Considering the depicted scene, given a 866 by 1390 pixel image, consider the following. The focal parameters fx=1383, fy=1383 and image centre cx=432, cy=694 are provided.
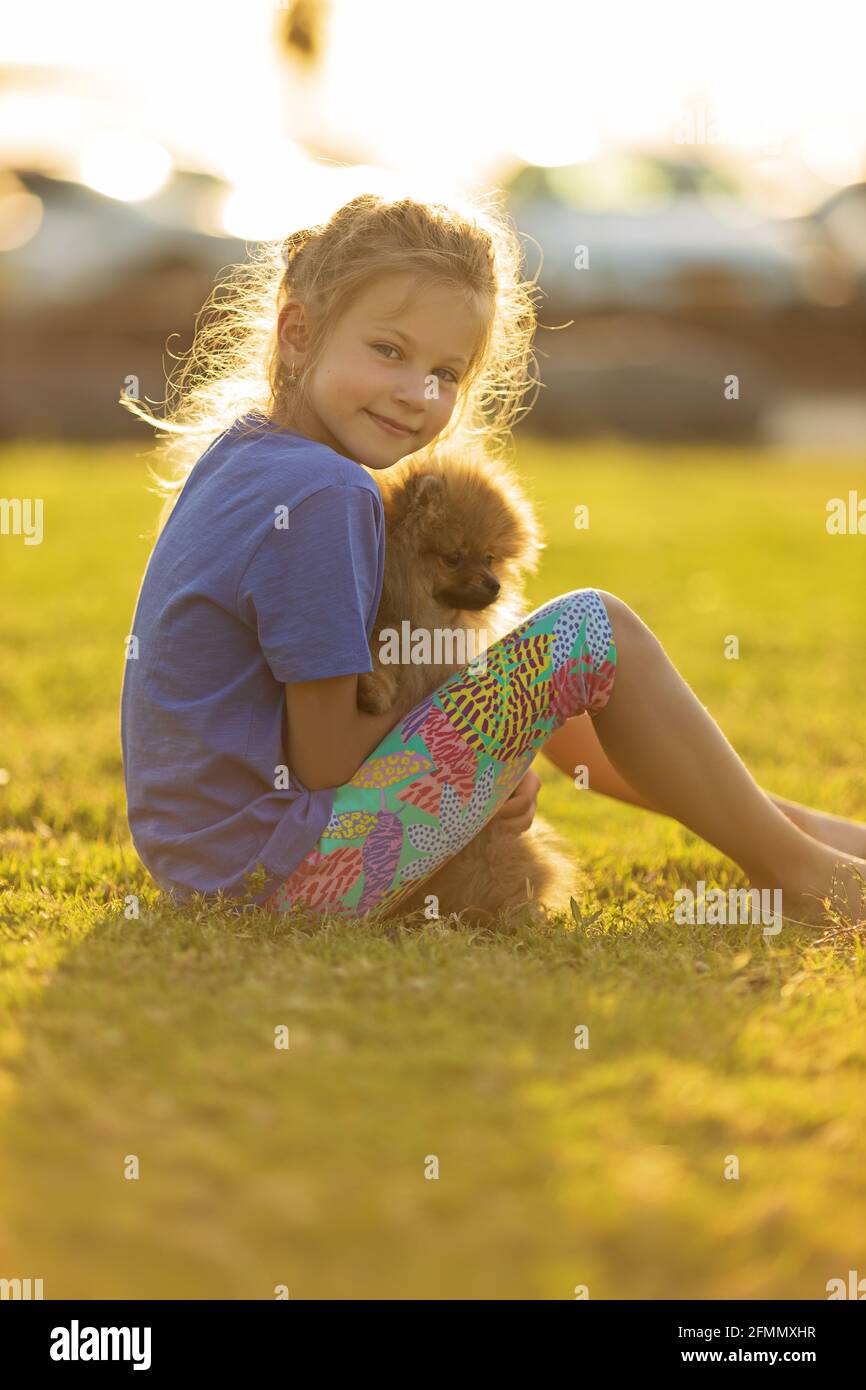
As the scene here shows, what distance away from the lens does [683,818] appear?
9.82ft

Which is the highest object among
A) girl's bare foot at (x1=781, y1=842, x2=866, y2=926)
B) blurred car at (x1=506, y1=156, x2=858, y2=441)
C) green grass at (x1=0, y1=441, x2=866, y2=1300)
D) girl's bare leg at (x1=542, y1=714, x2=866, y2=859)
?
blurred car at (x1=506, y1=156, x2=858, y2=441)

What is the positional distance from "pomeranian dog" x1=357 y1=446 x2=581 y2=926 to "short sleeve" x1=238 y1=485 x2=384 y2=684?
0.29 m

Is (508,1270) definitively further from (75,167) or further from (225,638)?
(75,167)

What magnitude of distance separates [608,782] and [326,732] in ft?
3.20

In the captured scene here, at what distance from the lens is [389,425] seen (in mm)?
2863

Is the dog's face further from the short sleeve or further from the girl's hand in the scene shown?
the short sleeve

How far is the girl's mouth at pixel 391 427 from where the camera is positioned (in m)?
2.85

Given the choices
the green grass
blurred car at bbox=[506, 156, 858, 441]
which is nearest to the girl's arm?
the green grass

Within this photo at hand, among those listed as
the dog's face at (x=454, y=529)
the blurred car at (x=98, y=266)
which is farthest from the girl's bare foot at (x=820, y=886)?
the blurred car at (x=98, y=266)

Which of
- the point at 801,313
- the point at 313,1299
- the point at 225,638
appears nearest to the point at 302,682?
the point at 225,638

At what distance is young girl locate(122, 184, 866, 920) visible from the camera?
8.38ft

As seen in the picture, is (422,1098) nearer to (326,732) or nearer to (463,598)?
(326,732)

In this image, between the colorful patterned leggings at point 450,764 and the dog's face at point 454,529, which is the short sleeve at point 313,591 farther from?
the dog's face at point 454,529

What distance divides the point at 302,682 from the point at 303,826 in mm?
285
